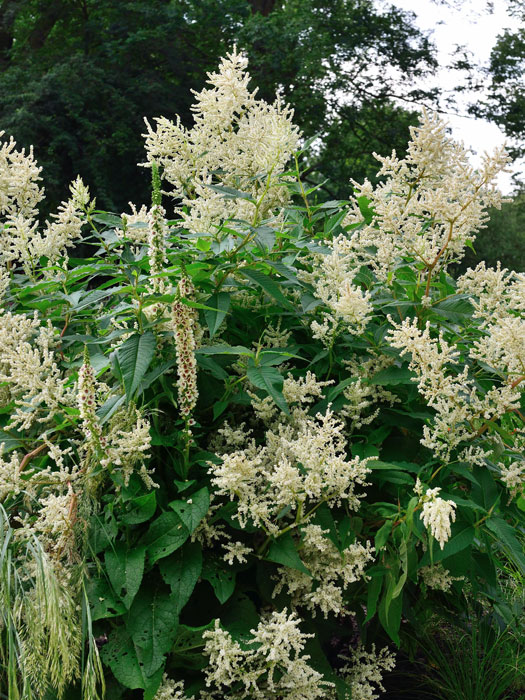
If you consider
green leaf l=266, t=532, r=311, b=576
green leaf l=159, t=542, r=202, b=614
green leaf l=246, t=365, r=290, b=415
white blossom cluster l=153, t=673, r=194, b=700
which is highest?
green leaf l=246, t=365, r=290, b=415

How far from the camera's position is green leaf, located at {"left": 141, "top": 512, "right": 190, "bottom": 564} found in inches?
76.6

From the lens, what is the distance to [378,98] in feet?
60.2

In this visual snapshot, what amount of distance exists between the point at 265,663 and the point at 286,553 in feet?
1.08

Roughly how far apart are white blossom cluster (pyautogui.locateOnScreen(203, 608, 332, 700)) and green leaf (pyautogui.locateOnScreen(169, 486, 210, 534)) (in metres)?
0.27

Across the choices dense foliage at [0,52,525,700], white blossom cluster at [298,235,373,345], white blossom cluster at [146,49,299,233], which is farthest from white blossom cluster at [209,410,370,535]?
white blossom cluster at [146,49,299,233]

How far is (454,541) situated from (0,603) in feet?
4.02

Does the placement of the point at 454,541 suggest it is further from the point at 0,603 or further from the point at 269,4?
the point at 269,4

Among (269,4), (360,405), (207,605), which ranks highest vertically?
(360,405)

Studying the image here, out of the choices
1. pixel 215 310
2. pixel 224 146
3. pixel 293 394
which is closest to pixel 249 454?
pixel 293 394

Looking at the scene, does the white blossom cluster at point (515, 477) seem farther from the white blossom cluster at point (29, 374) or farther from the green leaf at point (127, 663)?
the white blossom cluster at point (29, 374)

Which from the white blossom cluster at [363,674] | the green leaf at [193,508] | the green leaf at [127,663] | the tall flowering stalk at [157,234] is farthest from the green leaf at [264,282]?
the white blossom cluster at [363,674]

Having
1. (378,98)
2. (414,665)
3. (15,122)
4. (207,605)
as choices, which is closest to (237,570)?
(207,605)

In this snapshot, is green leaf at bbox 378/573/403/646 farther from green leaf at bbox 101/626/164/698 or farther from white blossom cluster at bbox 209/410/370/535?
green leaf at bbox 101/626/164/698

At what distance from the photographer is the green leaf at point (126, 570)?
1.88 meters
